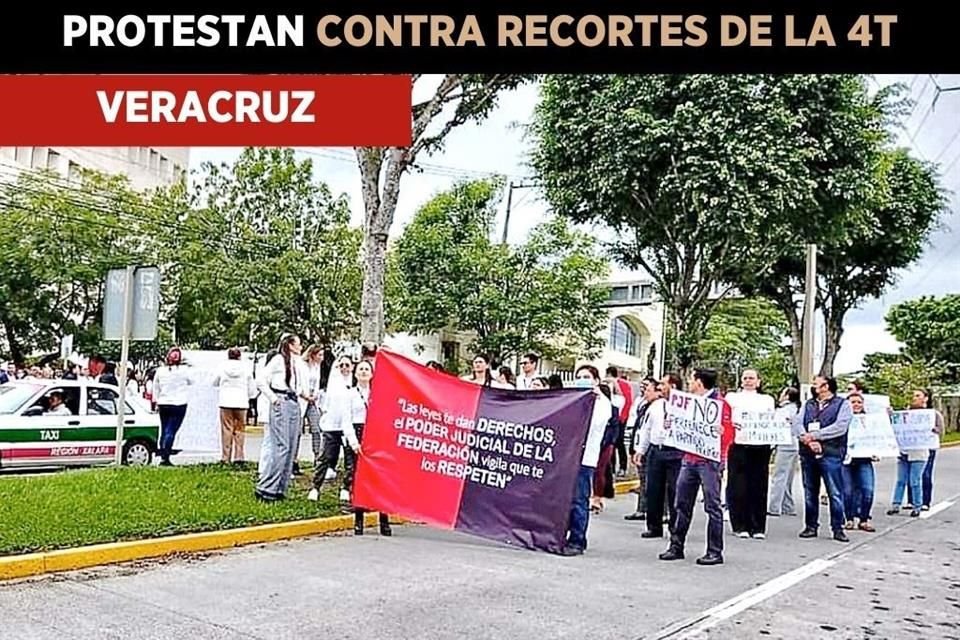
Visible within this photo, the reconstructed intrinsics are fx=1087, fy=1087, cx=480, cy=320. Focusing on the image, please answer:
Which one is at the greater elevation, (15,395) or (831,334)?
(831,334)

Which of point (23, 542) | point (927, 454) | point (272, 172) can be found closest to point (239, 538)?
point (23, 542)

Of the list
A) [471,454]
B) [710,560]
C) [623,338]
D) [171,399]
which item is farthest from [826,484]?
[623,338]

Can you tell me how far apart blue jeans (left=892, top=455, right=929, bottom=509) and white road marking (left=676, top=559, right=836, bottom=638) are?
5.13 metres

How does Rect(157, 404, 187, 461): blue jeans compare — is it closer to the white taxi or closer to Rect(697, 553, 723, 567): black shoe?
the white taxi

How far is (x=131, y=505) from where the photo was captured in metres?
10.4

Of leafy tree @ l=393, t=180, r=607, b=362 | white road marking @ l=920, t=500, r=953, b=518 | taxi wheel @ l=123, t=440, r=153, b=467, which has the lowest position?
white road marking @ l=920, t=500, r=953, b=518

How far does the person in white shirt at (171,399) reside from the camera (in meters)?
14.6

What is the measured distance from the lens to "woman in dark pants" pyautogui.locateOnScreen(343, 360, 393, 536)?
10.9m

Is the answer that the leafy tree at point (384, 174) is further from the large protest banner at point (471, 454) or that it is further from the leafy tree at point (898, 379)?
the leafy tree at point (898, 379)

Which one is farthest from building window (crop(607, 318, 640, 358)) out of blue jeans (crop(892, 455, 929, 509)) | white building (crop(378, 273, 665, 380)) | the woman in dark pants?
the woman in dark pants

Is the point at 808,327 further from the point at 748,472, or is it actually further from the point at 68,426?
the point at 68,426

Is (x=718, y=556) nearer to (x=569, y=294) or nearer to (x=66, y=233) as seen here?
(x=569, y=294)

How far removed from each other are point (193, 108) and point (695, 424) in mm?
5263

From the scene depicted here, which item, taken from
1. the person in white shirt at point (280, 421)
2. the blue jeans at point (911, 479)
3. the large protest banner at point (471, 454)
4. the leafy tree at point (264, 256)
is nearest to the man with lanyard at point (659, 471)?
the large protest banner at point (471, 454)
